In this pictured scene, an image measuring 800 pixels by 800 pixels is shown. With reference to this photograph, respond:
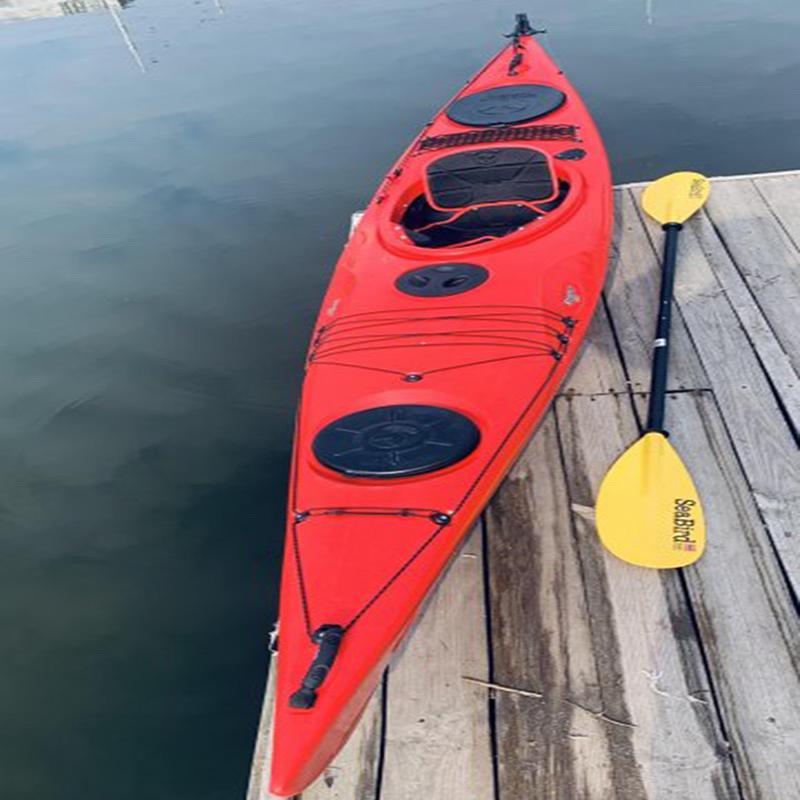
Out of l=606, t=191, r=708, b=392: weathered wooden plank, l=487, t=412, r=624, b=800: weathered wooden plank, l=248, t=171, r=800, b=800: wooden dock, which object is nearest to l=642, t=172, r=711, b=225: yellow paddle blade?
l=606, t=191, r=708, b=392: weathered wooden plank

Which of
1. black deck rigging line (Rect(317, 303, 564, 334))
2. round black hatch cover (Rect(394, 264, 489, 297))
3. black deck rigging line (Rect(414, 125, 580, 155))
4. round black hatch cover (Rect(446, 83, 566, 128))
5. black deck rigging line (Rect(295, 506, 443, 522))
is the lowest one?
black deck rigging line (Rect(295, 506, 443, 522))

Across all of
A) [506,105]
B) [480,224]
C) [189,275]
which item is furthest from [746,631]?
[189,275]

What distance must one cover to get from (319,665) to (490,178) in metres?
3.78

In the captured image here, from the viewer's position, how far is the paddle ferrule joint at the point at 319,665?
2096mm

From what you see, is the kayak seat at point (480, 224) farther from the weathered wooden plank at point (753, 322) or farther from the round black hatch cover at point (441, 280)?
the weathered wooden plank at point (753, 322)

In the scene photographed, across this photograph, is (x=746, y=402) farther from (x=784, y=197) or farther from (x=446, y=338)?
(x=784, y=197)

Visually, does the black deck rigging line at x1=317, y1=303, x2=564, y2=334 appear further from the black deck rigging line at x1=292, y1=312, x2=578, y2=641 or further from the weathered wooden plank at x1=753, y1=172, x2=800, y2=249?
the weathered wooden plank at x1=753, y1=172, x2=800, y2=249

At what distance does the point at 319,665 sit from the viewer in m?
2.16

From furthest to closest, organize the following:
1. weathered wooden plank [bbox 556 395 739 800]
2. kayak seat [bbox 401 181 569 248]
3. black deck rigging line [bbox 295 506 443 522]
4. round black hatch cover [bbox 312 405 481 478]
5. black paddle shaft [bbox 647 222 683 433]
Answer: kayak seat [bbox 401 181 569 248]
black paddle shaft [bbox 647 222 683 433]
round black hatch cover [bbox 312 405 481 478]
black deck rigging line [bbox 295 506 443 522]
weathered wooden plank [bbox 556 395 739 800]

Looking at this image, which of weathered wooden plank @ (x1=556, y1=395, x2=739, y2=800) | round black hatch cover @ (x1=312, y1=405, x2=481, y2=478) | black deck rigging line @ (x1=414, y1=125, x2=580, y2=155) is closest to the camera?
weathered wooden plank @ (x1=556, y1=395, x2=739, y2=800)

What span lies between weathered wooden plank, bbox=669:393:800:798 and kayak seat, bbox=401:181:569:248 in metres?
2.20

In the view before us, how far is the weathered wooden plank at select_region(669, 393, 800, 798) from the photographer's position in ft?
7.27

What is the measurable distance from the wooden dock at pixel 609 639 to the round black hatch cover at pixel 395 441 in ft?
1.71

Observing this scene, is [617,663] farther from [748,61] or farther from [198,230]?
[748,61]
